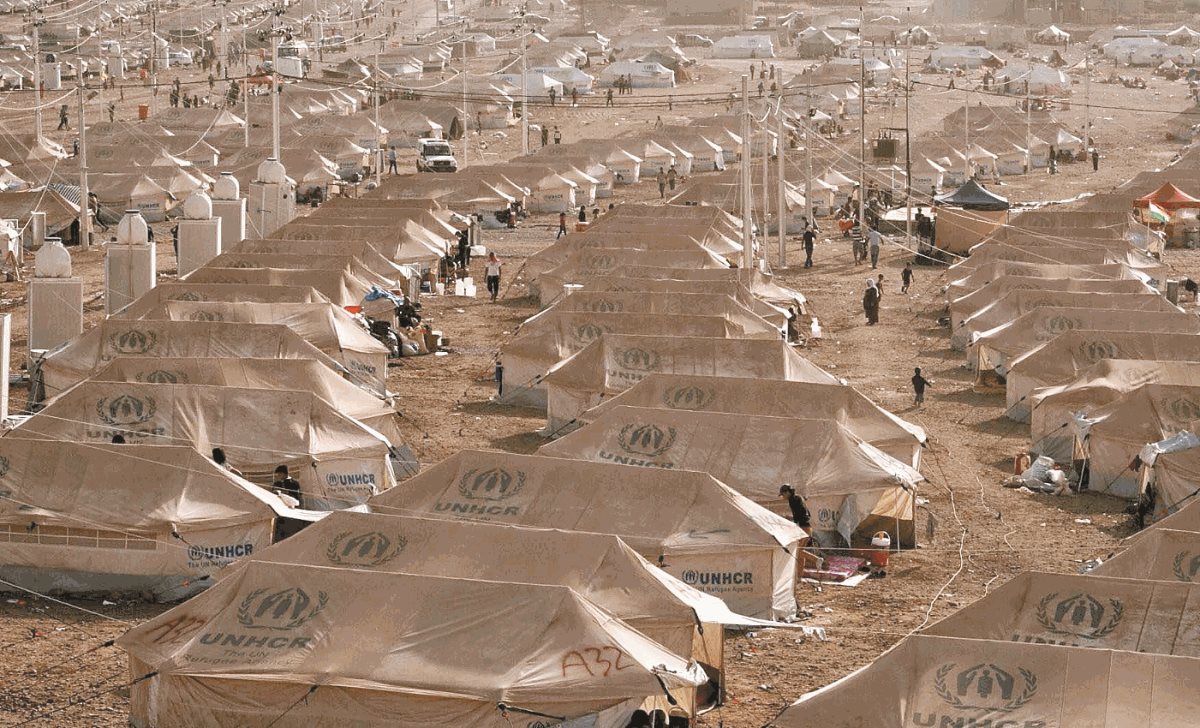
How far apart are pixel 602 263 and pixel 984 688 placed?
28054 mm

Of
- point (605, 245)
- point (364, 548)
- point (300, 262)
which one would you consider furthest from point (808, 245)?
point (364, 548)

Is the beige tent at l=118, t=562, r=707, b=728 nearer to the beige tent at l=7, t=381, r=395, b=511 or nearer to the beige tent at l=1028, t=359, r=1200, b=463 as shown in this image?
the beige tent at l=7, t=381, r=395, b=511

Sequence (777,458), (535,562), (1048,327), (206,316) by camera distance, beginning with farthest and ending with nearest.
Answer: (1048,327) < (206,316) < (777,458) < (535,562)

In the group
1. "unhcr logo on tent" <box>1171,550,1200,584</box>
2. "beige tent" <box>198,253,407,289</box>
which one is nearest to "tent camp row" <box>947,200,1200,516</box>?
"unhcr logo on tent" <box>1171,550,1200,584</box>

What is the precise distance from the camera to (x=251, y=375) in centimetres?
2923

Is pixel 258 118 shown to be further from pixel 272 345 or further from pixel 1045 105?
pixel 272 345

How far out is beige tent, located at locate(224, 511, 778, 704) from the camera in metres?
19.0

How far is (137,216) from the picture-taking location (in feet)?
129

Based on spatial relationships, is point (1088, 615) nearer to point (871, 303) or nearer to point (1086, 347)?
point (1086, 347)

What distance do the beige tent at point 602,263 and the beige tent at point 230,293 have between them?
8.37m

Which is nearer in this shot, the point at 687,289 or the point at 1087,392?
the point at 1087,392

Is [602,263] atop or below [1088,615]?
below

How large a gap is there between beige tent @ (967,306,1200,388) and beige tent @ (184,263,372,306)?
1147cm

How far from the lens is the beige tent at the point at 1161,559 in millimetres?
20156
